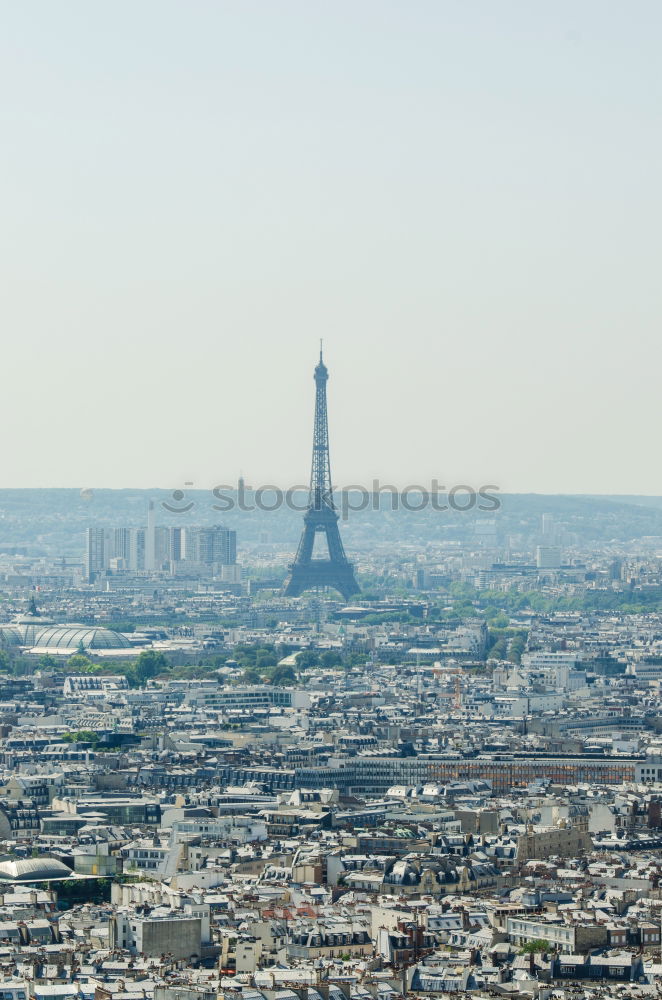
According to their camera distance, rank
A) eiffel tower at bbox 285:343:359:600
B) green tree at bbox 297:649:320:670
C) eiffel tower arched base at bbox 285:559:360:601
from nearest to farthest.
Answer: green tree at bbox 297:649:320:670
eiffel tower at bbox 285:343:359:600
eiffel tower arched base at bbox 285:559:360:601

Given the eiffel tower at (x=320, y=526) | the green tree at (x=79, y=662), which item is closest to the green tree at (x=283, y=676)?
the green tree at (x=79, y=662)

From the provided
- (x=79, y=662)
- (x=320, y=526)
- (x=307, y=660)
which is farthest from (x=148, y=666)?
(x=320, y=526)

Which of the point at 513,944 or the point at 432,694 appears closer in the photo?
the point at 513,944

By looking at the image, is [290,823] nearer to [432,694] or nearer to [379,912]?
[379,912]

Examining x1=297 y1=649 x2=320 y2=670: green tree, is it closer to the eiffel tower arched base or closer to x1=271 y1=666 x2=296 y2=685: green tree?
x1=271 y1=666 x2=296 y2=685: green tree

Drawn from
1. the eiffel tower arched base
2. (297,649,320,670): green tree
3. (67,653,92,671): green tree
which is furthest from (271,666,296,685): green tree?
the eiffel tower arched base

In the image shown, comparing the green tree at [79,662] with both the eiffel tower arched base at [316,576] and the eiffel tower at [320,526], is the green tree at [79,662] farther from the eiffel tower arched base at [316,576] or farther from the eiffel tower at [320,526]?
the eiffel tower arched base at [316,576]

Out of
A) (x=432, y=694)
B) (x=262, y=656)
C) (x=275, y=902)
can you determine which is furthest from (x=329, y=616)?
(x=275, y=902)

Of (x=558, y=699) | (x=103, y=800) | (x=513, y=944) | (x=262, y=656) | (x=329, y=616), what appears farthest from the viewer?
(x=329, y=616)
